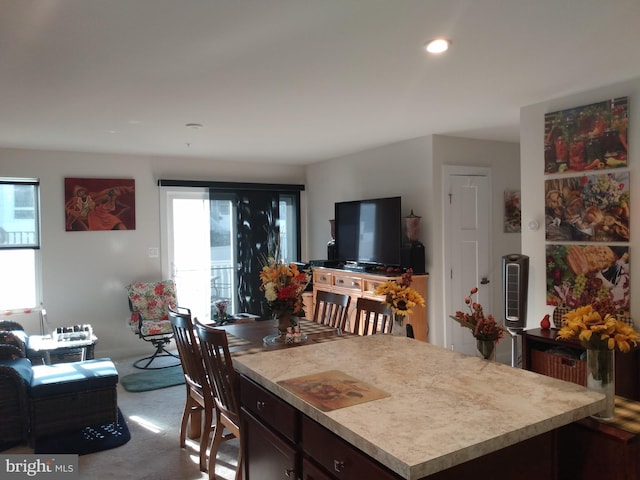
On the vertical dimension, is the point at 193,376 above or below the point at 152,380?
above

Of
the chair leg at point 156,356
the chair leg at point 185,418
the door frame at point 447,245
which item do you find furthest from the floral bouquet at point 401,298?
the chair leg at point 156,356

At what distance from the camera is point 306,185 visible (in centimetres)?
724

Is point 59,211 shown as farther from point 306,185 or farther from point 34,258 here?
point 306,185

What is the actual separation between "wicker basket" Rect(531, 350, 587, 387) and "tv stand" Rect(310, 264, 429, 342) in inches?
56.6

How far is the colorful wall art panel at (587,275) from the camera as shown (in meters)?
3.27

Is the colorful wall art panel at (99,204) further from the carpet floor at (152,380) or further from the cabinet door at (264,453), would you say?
the cabinet door at (264,453)

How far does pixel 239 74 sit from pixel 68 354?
11.6ft

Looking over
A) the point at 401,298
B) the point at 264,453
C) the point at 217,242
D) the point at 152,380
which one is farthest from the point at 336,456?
the point at 217,242

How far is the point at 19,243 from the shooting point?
5590 millimetres

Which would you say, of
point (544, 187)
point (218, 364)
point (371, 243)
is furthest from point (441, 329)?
point (218, 364)

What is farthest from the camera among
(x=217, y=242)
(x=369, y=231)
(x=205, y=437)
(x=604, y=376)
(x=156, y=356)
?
(x=217, y=242)

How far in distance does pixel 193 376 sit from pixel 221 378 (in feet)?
2.39

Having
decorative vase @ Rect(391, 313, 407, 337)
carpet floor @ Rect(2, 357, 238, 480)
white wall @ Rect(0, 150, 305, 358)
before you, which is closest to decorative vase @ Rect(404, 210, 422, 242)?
decorative vase @ Rect(391, 313, 407, 337)

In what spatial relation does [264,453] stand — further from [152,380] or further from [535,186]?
[152,380]
